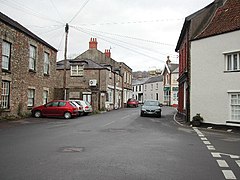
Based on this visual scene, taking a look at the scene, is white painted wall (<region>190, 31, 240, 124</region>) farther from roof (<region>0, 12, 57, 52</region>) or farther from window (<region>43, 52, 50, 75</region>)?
window (<region>43, 52, 50, 75</region>)

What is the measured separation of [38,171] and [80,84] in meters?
32.5

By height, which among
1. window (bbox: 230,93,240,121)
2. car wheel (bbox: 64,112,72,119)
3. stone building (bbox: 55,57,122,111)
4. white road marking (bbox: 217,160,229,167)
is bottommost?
white road marking (bbox: 217,160,229,167)

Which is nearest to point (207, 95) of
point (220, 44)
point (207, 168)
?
point (220, 44)

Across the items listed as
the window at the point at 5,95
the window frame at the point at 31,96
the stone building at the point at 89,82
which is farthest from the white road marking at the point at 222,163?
the stone building at the point at 89,82

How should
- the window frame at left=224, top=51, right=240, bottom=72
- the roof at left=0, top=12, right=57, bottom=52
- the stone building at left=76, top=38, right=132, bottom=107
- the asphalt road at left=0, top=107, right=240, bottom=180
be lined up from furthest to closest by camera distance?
1. the stone building at left=76, top=38, right=132, bottom=107
2. the roof at left=0, top=12, right=57, bottom=52
3. the window frame at left=224, top=51, right=240, bottom=72
4. the asphalt road at left=0, top=107, right=240, bottom=180

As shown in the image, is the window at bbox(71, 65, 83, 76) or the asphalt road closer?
the asphalt road

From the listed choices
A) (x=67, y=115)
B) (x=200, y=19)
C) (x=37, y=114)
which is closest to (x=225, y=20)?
(x=200, y=19)

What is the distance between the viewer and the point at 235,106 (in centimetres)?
1664

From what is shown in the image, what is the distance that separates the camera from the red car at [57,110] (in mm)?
23656

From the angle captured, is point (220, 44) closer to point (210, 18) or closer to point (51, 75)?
point (210, 18)

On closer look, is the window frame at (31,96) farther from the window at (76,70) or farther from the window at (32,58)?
the window at (76,70)

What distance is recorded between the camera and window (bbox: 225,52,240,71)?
16672mm

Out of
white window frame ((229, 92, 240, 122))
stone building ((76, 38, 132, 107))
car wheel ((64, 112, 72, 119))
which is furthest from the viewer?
stone building ((76, 38, 132, 107))

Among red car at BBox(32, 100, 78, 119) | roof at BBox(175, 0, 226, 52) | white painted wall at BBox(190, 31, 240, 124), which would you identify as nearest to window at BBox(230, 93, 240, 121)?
white painted wall at BBox(190, 31, 240, 124)
